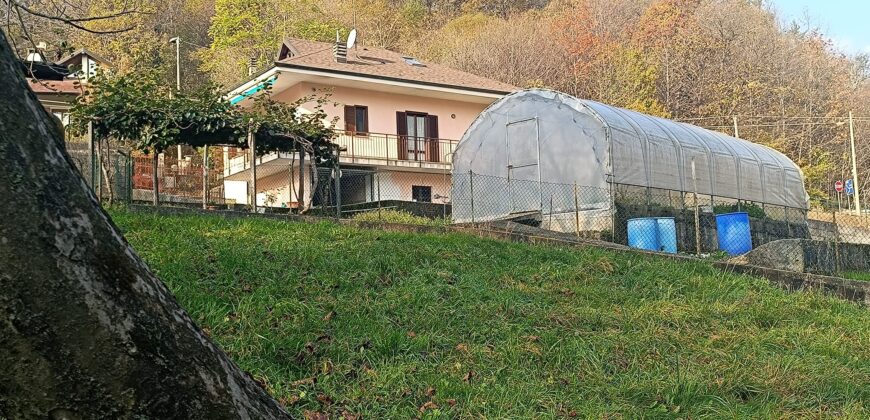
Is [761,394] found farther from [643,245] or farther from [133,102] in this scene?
[133,102]

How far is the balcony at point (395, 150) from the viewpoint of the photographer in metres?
24.2

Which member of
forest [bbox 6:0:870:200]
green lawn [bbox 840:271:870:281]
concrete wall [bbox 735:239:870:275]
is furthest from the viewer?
forest [bbox 6:0:870:200]

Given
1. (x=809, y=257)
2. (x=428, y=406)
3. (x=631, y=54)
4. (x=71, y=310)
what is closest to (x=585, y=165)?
(x=809, y=257)

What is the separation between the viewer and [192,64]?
40906mm

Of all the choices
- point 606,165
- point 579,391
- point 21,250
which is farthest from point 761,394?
point 606,165

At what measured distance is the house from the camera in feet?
77.4

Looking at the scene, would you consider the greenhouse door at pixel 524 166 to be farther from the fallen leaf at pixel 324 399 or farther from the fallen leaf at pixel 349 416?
the fallen leaf at pixel 349 416

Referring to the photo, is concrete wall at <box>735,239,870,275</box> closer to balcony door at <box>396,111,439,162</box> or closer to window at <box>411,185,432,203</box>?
window at <box>411,185,432,203</box>

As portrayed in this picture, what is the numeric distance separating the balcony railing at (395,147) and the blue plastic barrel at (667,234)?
1044cm

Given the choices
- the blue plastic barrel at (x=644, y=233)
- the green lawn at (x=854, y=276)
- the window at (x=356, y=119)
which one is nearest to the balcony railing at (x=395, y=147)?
the window at (x=356, y=119)

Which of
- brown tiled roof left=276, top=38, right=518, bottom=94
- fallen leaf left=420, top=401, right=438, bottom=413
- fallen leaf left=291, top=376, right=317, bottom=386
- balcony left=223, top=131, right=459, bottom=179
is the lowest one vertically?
fallen leaf left=420, top=401, right=438, bottom=413

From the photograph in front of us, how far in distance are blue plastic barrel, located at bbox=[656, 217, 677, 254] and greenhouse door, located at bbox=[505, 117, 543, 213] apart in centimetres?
313

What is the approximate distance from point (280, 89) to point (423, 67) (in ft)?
18.6

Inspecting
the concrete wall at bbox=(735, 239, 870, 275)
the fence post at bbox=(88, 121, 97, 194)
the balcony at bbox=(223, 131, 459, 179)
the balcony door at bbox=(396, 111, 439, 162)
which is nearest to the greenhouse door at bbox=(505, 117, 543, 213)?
the concrete wall at bbox=(735, 239, 870, 275)
